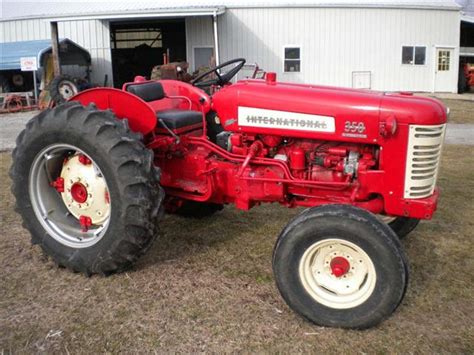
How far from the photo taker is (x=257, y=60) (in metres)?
18.8

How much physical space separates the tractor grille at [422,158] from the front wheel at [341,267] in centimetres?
47

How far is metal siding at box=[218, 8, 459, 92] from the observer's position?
18531 millimetres

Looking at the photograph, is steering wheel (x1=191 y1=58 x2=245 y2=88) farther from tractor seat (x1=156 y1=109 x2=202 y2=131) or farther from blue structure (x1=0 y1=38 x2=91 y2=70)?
blue structure (x1=0 y1=38 x2=91 y2=70)

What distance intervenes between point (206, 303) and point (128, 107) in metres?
1.41

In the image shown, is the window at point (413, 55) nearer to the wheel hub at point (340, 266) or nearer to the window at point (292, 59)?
the window at point (292, 59)

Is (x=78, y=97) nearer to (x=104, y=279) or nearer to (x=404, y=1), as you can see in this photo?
(x=104, y=279)

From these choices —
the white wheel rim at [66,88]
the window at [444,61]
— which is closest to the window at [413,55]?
the window at [444,61]

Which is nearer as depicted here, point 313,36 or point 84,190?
point 84,190

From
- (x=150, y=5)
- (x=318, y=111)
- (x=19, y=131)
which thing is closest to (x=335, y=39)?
(x=150, y=5)

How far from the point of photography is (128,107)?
3412 mm

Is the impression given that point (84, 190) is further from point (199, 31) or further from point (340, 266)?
point (199, 31)

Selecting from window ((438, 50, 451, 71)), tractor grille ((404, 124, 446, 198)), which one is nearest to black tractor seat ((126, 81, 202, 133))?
tractor grille ((404, 124, 446, 198))

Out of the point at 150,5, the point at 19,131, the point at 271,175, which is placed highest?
the point at 150,5

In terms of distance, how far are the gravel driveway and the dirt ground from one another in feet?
16.8
